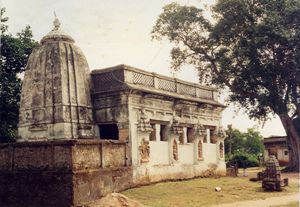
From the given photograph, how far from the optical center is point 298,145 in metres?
26.8

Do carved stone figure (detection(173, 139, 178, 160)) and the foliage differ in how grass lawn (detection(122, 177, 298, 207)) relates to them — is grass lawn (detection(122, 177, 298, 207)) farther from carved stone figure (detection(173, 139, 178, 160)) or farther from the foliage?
the foliage

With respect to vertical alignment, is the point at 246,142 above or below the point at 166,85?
below

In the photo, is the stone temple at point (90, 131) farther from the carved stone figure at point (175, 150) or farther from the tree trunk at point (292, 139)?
the tree trunk at point (292, 139)

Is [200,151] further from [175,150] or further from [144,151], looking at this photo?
[144,151]

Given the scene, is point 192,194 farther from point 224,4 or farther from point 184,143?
point 224,4

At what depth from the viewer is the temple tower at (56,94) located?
52.9 ft

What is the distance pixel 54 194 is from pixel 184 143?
9.03 m

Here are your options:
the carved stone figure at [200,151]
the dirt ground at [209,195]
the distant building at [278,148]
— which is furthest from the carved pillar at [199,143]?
the distant building at [278,148]

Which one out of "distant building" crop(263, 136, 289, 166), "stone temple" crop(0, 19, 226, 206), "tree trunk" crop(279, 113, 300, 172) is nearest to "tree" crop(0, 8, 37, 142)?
"stone temple" crop(0, 19, 226, 206)

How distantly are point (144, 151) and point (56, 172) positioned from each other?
517 centimetres

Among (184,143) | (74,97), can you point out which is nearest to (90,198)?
(74,97)

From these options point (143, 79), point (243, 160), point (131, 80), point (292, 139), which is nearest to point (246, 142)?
point (243, 160)

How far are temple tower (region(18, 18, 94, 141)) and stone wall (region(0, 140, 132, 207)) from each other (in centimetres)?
239

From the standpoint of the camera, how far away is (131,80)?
55.8 ft
